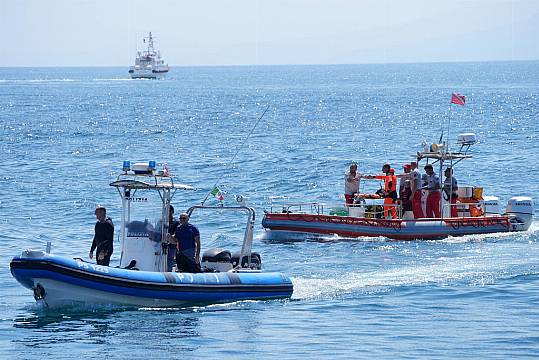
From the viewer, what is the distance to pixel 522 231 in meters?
31.2

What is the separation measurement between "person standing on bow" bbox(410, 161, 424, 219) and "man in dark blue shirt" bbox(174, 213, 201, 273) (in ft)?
32.0

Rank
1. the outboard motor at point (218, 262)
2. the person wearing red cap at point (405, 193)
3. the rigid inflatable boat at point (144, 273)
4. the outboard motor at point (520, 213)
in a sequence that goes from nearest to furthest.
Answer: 1. the rigid inflatable boat at point (144, 273)
2. the outboard motor at point (218, 262)
3. the person wearing red cap at point (405, 193)
4. the outboard motor at point (520, 213)

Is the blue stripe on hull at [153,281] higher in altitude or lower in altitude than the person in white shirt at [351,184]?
lower

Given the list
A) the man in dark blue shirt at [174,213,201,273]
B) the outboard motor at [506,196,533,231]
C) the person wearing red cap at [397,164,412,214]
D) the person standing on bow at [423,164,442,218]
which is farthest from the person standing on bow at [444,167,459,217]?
the man in dark blue shirt at [174,213,201,273]

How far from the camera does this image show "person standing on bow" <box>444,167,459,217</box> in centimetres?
3023

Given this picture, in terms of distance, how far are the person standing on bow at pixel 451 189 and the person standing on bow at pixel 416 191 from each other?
2.42 ft

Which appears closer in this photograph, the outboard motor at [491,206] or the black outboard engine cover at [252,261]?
the black outboard engine cover at [252,261]

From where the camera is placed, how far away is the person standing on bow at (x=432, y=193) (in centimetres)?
2975

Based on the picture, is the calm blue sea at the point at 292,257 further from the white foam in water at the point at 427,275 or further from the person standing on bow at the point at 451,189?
the person standing on bow at the point at 451,189

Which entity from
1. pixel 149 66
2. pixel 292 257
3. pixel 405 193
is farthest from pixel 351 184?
pixel 149 66

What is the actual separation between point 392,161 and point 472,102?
215ft

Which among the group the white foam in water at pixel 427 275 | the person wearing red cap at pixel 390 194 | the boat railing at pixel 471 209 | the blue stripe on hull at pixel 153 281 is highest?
the person wearing red cap at pixel 390 194

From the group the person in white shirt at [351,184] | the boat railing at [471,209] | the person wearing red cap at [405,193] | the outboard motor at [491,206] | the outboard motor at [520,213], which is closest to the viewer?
the person wearing red cap at [405,193]

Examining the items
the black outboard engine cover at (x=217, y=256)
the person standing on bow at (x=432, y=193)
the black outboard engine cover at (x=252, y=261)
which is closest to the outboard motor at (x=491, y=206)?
the person standing on bow at (x=432, y=193)
